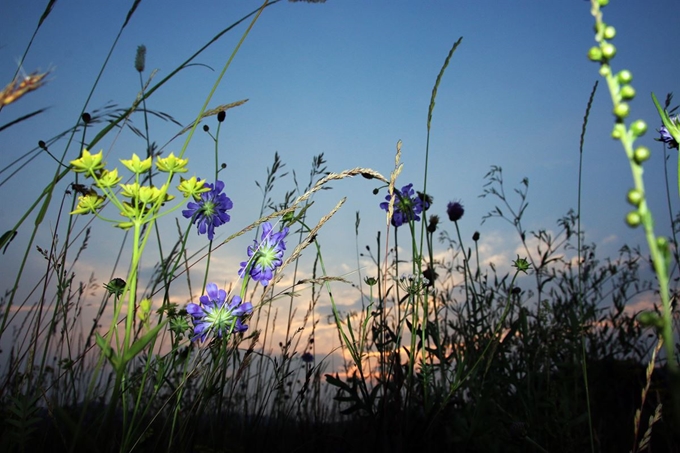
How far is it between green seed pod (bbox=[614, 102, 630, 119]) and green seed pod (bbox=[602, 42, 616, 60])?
0.05 m

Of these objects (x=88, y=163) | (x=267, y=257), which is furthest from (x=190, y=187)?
(x=267, y=257)

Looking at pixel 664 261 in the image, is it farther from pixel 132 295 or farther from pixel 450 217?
pixel 450 217

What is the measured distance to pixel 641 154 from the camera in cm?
38

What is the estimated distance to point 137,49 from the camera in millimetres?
2436

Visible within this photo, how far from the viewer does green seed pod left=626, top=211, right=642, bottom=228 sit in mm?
370

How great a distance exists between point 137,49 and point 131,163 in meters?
1.76

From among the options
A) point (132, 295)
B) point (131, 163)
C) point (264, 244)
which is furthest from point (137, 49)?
point (132, 295)

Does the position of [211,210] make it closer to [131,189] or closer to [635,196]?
[131,189]

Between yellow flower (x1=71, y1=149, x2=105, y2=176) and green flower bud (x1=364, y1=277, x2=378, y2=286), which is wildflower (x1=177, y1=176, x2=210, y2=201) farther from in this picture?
green flower bud (x1=364, y1=277, x2=378, y2=286)

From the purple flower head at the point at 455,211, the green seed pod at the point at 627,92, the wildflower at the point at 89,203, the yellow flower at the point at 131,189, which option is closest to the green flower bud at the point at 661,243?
the green seed pod at the point at 627,92

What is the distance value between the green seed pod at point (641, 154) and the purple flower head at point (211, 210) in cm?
131

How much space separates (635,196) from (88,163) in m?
0.94

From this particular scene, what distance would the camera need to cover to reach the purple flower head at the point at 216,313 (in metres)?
1.38

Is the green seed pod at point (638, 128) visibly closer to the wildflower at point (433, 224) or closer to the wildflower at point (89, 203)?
the wildflower at point (89, 203)
